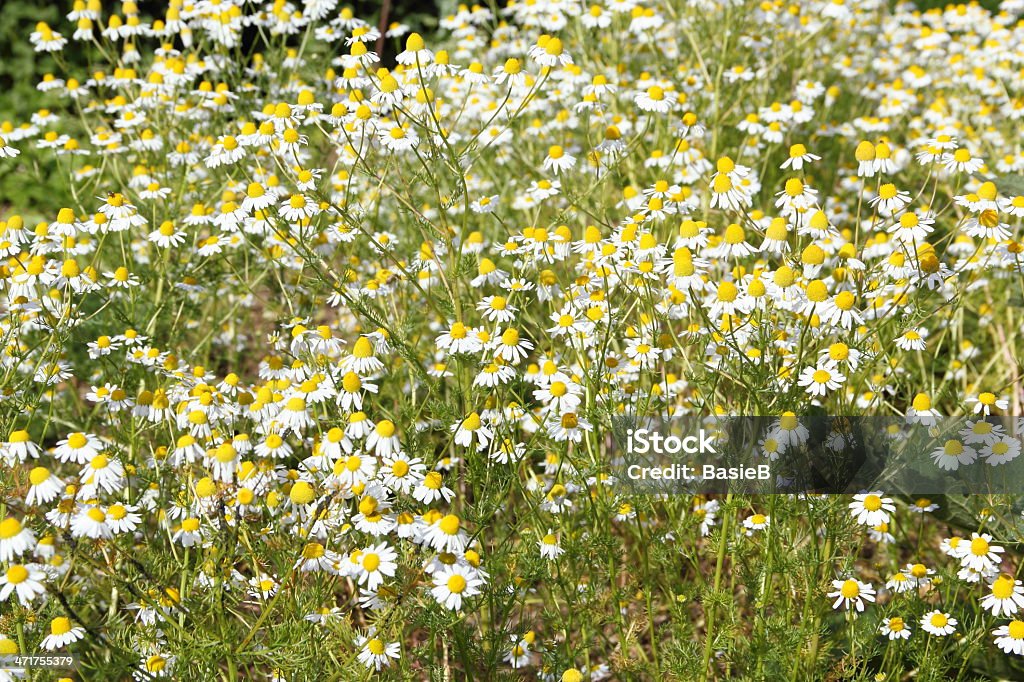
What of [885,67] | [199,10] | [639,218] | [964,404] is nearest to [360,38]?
[639,218]

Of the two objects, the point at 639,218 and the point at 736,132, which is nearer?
the point at 639,218

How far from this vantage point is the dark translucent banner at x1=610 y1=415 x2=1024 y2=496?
2.46m

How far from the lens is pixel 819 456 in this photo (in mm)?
2586

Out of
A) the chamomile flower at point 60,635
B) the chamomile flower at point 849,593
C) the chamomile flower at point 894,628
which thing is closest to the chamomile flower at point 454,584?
the chamomile flower at point 60,635

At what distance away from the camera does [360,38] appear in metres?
2.95

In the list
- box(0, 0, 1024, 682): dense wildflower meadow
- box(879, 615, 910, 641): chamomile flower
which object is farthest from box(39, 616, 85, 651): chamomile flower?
box(879, 615, 910, 641): chamomile flower

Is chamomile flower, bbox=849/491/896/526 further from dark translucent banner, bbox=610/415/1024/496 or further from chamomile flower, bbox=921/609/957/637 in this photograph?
chamomile flower, bbox=921/609/957/637

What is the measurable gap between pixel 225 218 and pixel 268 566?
1121 mm

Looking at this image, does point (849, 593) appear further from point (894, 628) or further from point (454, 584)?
point (454, 584)

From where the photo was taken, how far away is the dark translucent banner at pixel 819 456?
2.46 metres

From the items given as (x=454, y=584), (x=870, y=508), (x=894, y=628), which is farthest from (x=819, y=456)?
(x=454, y=584)

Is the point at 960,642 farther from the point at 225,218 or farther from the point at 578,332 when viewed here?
the point at 225,218
